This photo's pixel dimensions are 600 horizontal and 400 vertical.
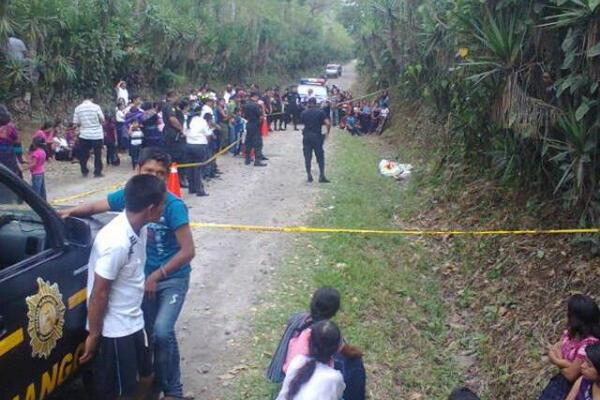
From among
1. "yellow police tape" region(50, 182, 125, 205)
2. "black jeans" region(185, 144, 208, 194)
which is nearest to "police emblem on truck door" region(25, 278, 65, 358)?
"yellow police tape" region(50, 182, 125, 205)

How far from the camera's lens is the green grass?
5680 millimetres

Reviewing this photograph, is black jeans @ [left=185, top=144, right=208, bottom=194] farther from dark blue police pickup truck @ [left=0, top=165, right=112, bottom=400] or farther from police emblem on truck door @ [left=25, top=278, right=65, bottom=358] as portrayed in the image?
police emblem on truck door @ [left=25, top=278, right=65, bottom=358]

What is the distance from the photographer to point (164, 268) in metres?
4.11

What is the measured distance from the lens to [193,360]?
544cm

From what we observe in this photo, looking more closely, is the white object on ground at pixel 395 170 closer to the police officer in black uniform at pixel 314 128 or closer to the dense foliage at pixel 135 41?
the police officer in black uniform at pixel 314 128

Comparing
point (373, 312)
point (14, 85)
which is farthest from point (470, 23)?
point (14, 85)

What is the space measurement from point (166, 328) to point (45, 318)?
78 cm

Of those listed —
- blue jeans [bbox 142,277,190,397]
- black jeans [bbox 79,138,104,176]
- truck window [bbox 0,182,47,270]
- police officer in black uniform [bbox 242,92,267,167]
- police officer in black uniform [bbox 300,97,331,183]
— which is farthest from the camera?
police officer in black uniform [bbox 242,92,267,167]

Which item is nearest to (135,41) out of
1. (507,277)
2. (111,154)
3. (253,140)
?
(111,154)

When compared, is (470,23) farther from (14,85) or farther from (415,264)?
(14,85)

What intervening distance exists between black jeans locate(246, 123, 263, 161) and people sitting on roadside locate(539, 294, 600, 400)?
1128cm

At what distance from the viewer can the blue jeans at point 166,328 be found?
4098mm

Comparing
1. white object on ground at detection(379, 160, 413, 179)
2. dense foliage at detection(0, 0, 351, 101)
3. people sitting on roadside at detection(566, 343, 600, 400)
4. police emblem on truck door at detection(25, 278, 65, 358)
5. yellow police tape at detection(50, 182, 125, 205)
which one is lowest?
white object on ground at detection(379, 160, 413, 179)

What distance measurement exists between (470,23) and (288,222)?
3.82 meters
